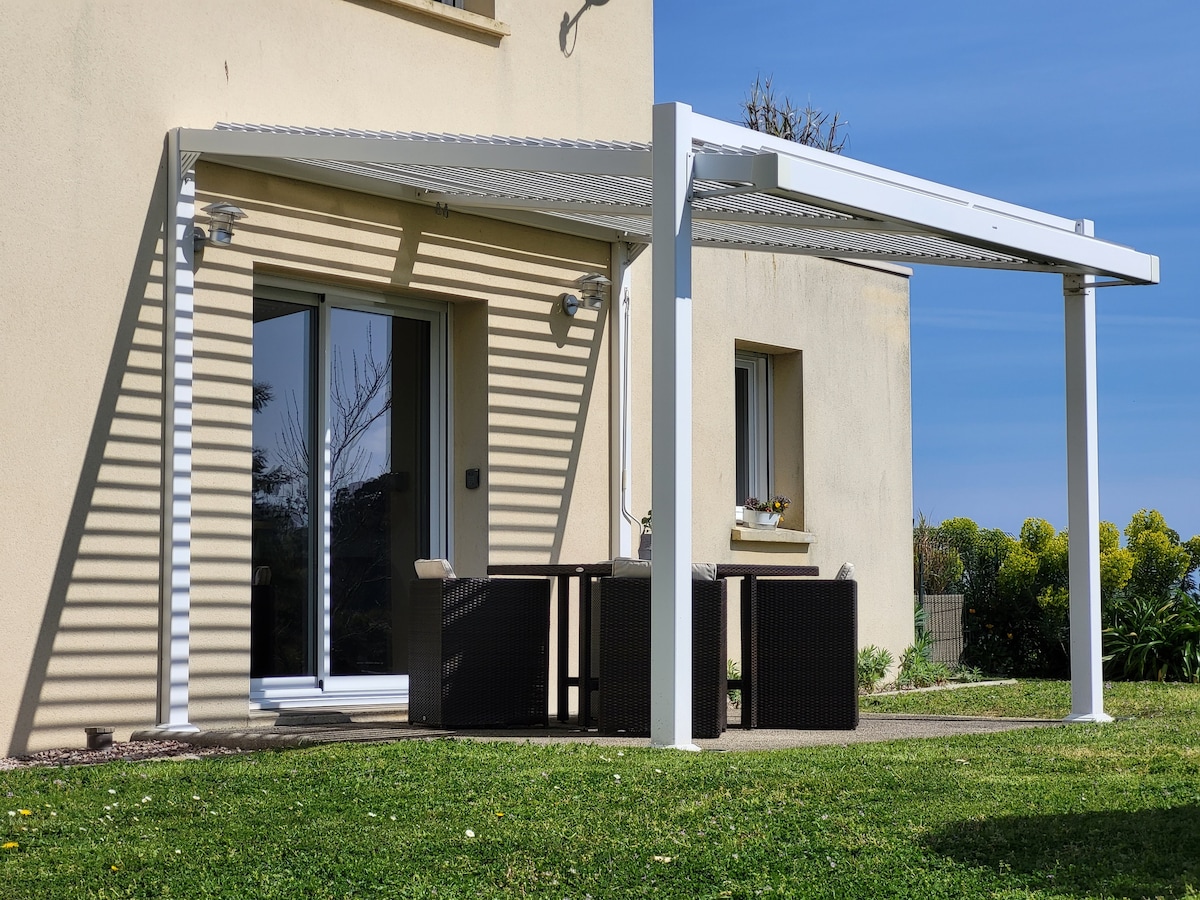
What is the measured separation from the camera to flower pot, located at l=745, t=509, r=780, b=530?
11383 mm

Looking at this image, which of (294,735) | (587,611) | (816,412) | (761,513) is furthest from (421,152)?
(816,412)

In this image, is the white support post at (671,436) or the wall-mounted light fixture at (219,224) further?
the wall-mounted light fixture at (219,224)

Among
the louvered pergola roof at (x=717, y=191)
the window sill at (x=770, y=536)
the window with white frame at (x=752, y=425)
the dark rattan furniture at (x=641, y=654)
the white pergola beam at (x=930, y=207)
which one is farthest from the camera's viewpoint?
the window with white frame at (x=752, y=425)

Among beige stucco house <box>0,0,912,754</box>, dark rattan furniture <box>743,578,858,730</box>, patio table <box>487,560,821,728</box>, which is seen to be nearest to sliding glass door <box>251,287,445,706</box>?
beige stucco house <box>0,0,912,754</box>

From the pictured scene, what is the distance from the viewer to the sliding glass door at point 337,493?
8.55 metres

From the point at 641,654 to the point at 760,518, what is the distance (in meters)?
4.67

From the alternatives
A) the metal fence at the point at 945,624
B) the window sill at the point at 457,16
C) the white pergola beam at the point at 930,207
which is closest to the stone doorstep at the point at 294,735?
the white pergola beam at the point at 930,207

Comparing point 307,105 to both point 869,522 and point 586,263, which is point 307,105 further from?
point 869,522

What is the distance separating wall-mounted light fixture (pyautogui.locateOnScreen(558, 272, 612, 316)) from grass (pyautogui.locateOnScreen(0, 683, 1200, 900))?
441 cm

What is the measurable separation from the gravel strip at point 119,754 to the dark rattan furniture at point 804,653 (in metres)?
2.81

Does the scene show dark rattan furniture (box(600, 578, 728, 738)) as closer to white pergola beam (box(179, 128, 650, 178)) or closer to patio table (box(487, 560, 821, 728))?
patio table (box(487, 560, 821, 728))

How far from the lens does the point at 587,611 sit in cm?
718

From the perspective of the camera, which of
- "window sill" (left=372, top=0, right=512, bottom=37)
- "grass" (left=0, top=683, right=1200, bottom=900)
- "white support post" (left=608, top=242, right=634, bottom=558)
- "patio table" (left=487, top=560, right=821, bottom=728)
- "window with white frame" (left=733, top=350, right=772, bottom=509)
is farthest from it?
"window with white frame" (left=733, top=350, right=772, bottom=509)

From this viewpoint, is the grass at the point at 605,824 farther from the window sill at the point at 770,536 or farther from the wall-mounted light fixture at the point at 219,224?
the window sill at the point at 770,536
